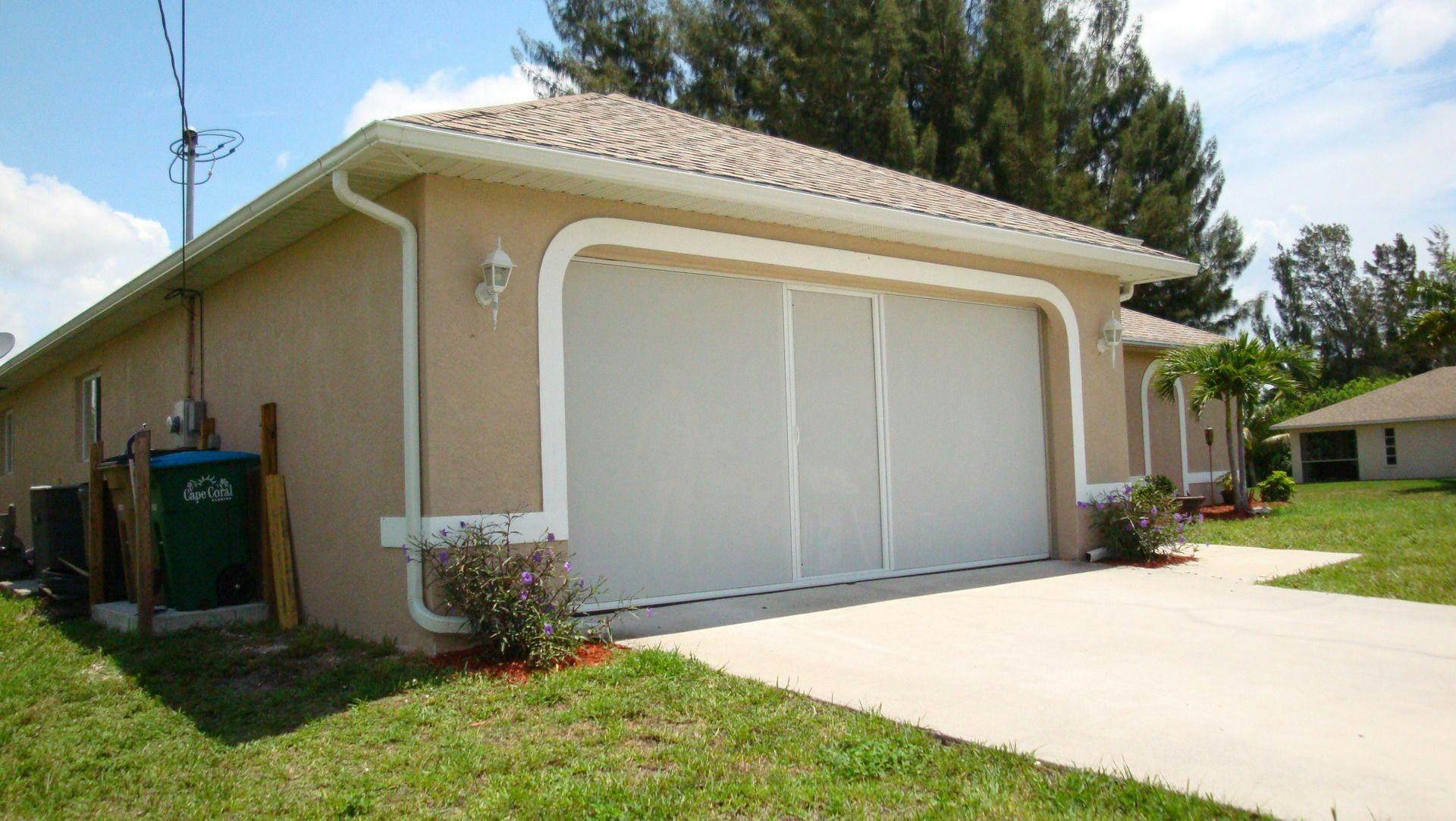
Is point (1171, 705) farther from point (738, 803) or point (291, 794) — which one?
point (291, 794)

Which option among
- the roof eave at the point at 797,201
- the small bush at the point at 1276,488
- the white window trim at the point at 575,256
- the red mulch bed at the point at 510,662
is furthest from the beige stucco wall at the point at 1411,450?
the red mulch bed at the point at 510,662

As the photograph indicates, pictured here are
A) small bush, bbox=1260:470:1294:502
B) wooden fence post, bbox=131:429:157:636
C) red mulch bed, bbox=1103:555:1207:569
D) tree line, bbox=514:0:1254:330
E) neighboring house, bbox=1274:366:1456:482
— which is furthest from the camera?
neighboring house, bbox=1274:366:1456:482

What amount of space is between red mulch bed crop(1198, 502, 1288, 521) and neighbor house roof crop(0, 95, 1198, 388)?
20.6 feet

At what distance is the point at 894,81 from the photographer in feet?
76.1

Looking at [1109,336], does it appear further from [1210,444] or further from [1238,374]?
[1210,444]

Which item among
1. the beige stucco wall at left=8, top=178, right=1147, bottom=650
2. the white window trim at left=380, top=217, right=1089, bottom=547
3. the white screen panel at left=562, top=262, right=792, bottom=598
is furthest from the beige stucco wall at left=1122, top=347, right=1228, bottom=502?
the white screen panel at left=562, top=262, right=792, bottom=598

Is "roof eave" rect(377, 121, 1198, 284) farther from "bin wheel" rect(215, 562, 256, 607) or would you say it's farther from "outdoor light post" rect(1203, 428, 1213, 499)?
"outdoor light post" rect(1203, 428, 1213, 499)

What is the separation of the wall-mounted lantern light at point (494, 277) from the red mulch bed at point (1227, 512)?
39.7 feet

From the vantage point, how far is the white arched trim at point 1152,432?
16312mm

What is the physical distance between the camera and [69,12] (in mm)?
8586

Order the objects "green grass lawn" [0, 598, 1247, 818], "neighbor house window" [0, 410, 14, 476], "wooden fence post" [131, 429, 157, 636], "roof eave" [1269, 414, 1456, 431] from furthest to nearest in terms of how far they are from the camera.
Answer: "roof eave" [1269, 414, 1456, 431] < "neighbor house window" [0, 410, 14, 476] < "wooden fence post" [131, 429, 157, 636] < "green grass lawn" [0, 598, 1247, 818]

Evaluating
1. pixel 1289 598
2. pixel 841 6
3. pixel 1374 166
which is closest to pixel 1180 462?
pixel 1374 166

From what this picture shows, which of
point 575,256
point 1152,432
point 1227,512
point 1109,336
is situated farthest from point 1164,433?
point 575,256

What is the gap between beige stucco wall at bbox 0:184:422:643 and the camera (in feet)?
21.1
